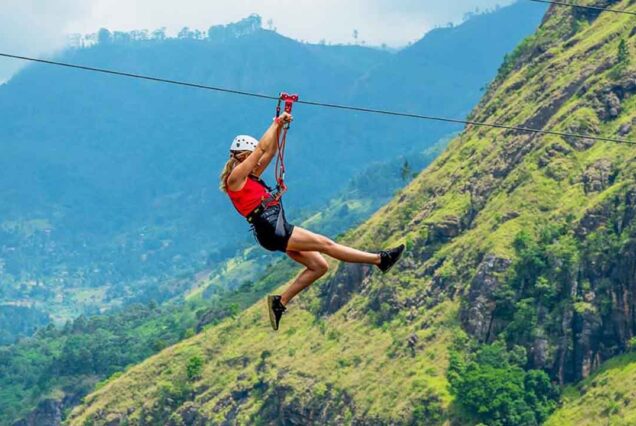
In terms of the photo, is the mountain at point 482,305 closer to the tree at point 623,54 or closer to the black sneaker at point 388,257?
the tree at point 623,54

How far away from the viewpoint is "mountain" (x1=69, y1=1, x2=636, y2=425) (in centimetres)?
10206

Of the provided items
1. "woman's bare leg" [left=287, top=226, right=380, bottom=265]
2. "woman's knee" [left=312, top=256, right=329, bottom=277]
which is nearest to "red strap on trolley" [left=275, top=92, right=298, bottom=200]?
"woman's bare leg" [left=287, top=226, right=380, bottom=265]

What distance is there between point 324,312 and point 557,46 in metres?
40.5

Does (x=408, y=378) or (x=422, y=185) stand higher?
(x=422, y=185)

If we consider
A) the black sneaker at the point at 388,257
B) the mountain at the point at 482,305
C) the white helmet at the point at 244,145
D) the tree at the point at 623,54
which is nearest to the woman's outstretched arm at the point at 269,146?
the white helmet at the point at 244,145

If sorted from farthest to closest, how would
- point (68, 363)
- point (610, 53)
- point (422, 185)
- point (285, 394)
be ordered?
1. point (68, 363)
2. point (422, 185)
3. point (610, 53)
4. point (285, 394)

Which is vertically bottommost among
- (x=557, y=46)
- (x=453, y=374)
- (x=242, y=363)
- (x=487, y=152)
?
(x=453, y=374)

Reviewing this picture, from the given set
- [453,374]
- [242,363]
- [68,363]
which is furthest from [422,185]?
[68,363]

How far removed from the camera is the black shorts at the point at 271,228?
66.8 feet

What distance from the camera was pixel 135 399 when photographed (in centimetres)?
13475

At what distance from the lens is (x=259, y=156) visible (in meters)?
19.9

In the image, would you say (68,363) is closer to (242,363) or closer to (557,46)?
(242,363)

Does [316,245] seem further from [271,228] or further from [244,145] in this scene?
[244,145]

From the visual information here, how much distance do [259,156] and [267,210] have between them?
1.12 metres
